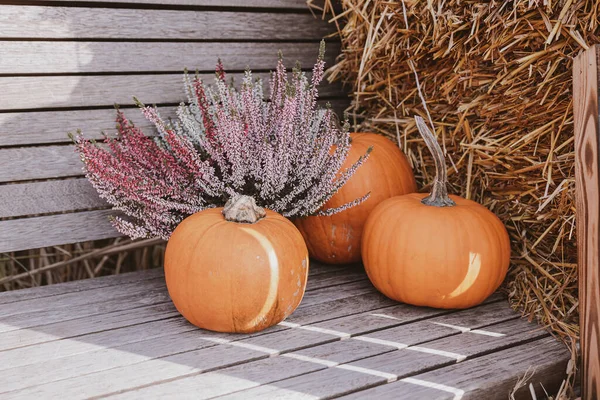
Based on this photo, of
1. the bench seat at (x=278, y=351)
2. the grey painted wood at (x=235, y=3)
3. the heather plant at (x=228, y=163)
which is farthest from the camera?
the grey painted wood at (x=235, y=3)

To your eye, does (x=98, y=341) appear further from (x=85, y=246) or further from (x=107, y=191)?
(x=85, y=246)

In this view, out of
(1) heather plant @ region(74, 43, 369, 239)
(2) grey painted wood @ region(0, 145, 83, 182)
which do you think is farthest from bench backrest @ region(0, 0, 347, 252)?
(1) heather plant @ region(74, 43, 369, 239)

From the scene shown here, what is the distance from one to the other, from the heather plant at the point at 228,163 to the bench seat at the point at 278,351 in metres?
0.29

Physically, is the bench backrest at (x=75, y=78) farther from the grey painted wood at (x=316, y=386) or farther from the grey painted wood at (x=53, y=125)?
the grey painted wood at (x=316, y=386)

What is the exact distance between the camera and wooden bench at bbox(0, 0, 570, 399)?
135cm

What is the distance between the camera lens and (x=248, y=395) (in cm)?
127

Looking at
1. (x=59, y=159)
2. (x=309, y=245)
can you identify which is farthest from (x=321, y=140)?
(x=59, y=159)

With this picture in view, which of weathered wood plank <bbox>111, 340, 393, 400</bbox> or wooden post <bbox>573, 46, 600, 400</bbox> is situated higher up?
wooden post <bbox>573, 46, 600, 400</bbox>

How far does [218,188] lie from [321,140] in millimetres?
364

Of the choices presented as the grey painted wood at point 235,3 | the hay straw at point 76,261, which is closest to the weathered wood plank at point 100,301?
the hay straw at point 76,261

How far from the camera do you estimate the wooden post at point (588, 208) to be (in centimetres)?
120

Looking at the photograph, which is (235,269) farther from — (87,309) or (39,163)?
(39,163)

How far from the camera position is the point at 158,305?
177 centimetres

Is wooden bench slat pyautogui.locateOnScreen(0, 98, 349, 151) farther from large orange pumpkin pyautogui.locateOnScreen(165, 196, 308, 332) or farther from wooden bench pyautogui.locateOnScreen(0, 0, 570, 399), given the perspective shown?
large orange pumpkin pyautogui.locateOnScreen(165, 196, 308, 332)
